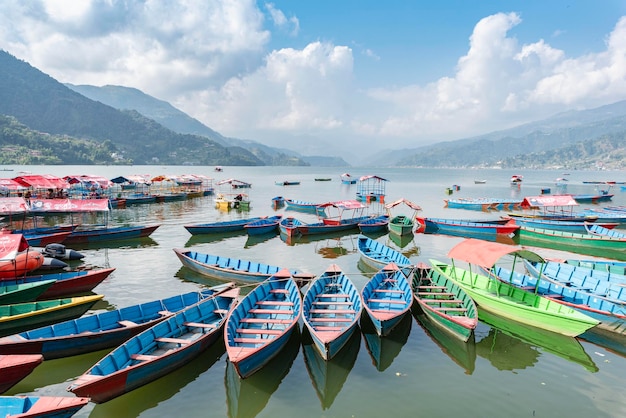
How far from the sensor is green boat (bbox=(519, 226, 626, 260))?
3366 centimetres

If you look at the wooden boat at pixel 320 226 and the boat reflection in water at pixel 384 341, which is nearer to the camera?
the boat reflection in water at pixel 384 341

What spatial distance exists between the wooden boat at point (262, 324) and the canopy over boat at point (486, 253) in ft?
28.9

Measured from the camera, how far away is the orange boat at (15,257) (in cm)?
1791

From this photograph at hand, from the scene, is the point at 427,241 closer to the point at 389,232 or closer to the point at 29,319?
the point at 389,232

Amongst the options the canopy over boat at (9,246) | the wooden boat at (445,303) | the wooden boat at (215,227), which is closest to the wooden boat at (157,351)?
the wooden boat at (445,303)

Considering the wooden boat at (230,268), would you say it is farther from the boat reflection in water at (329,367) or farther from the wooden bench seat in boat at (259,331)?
the wooden bench seat in boat at (259,331)

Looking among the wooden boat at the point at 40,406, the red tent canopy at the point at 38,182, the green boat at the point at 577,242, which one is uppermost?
the red tent canopy at the point at 38,182

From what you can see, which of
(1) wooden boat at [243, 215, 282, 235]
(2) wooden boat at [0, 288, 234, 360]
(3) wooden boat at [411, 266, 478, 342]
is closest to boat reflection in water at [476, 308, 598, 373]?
(3) wooden boat at [411, 266, 478, 342]

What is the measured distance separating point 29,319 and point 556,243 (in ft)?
143

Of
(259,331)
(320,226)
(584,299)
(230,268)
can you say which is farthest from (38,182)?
(584,299)

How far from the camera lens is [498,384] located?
41.5 feet

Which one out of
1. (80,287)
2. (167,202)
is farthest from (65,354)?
(167,202)

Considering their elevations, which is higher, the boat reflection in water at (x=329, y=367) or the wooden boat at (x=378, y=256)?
the wooden boat at (x=378, y=256)

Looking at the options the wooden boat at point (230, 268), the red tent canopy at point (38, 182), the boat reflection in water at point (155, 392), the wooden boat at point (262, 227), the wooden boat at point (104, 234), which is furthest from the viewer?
the red tent canopy at point (38, 182)
